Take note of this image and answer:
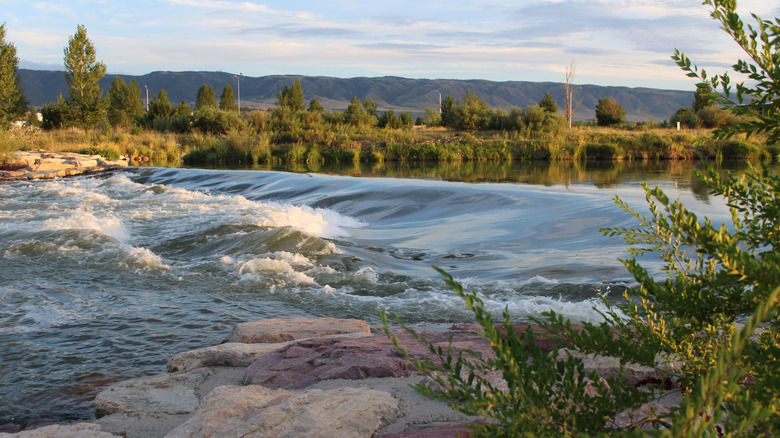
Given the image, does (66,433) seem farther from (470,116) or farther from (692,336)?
(470,116)

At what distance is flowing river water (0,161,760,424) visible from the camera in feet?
13.7

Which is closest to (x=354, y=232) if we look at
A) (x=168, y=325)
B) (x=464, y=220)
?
(x=464, y=220)

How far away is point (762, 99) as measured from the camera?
61.8 inches

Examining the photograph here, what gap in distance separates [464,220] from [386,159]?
19.6m

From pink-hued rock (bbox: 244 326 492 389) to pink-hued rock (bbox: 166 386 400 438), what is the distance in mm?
449

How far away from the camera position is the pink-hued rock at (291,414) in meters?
2.15

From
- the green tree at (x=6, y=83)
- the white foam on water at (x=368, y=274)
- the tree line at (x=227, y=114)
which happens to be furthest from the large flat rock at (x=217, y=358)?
the green tree at (x=6, y=83)

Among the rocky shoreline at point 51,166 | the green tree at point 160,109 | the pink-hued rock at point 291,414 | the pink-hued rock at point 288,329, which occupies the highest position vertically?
the green tree at point 160,109

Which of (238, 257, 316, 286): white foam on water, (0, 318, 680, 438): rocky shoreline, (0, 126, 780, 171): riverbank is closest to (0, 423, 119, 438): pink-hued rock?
(0, 318, 680, 438): rocky shoreline

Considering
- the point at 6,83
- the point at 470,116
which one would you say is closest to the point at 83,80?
the point at 6,83

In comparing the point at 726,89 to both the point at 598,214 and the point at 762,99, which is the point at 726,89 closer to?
the point at 762,99

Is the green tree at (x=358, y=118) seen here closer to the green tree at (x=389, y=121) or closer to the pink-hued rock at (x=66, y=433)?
the green tree at (x=389, y=121)

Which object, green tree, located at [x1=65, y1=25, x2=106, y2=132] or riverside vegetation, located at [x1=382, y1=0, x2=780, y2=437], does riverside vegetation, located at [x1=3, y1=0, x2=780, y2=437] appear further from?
green tree, located at [x1=65, y1=25, x2=106, y2=132]

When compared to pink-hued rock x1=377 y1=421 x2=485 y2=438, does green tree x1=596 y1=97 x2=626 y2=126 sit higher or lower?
higher
